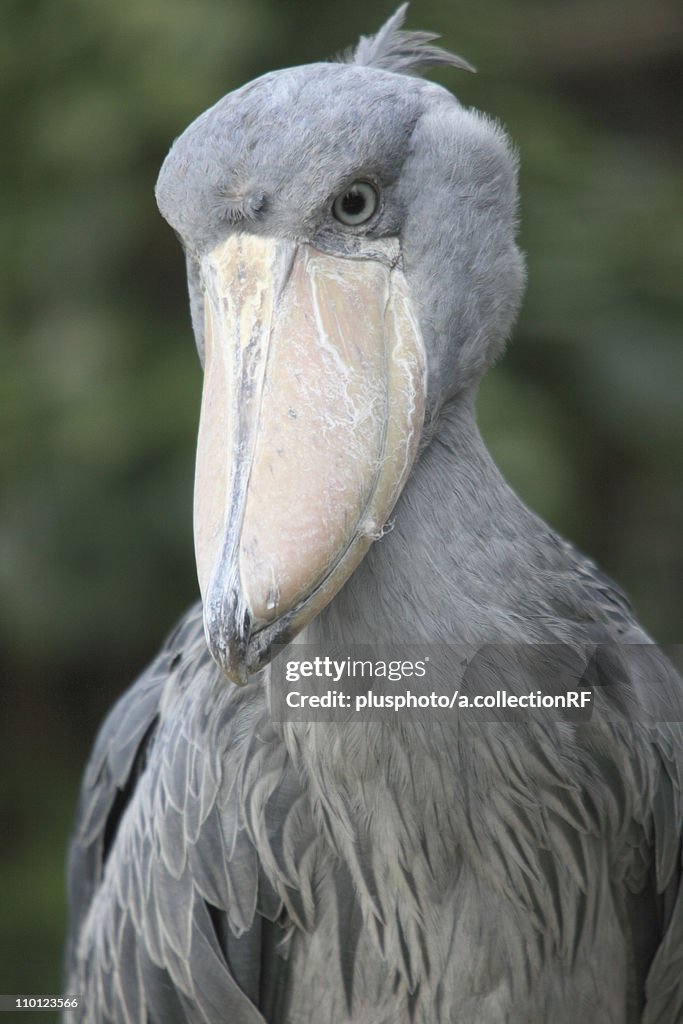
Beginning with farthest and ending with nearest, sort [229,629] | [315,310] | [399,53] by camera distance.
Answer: [399,53] → [315,310] → [229,629]

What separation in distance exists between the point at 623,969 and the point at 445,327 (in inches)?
39.5

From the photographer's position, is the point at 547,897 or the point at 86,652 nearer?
the point at 547,897

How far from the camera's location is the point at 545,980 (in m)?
1.73

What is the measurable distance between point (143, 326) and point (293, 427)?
6.46ft

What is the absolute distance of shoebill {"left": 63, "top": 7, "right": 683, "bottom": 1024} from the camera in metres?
1.36

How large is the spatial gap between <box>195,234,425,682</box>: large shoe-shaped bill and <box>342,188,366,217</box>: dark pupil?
0.05 m

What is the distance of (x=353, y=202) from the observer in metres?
1.46

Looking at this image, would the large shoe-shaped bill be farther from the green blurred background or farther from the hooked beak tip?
the green blurred background

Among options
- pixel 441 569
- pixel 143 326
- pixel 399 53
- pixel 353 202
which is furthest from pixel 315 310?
pixel 143 326

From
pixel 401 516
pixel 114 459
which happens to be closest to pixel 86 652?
pixel 114 459

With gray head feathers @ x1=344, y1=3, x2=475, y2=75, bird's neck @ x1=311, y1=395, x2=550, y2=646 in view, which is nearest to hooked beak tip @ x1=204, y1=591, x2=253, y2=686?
bird's neck @ x1=311, y1=395, x2=550, y2=646

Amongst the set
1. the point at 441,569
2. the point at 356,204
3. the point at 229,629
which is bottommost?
the point at 229,629

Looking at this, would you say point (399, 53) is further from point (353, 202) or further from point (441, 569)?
point (441, 569)

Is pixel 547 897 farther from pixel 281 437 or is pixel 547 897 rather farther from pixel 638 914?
pixel 281 437
